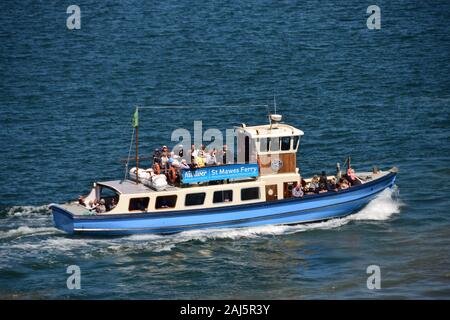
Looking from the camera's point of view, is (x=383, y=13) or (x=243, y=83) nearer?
(x=243, y=83)

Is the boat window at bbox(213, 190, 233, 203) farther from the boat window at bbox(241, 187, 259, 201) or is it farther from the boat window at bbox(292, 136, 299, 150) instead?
the boat window at bbox(292, 136, 299, 150)

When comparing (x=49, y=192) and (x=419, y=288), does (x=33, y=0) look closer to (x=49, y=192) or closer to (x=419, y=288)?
(x=49, y=192)

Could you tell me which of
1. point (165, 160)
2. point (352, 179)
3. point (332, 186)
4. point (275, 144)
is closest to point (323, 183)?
point (332, 186)

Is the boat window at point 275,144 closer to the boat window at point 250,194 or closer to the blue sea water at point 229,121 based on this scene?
the boat window at point 250,194

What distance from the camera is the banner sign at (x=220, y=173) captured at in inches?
2618

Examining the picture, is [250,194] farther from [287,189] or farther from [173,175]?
[173,175]

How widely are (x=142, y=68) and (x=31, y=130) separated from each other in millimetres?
22542

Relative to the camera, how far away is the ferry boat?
65562 mm

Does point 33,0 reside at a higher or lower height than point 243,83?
higher

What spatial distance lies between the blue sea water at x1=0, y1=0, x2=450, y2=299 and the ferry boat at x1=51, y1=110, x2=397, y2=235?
80 centimetres

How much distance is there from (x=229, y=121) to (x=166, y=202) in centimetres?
2707

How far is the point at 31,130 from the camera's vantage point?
91.6 metres
